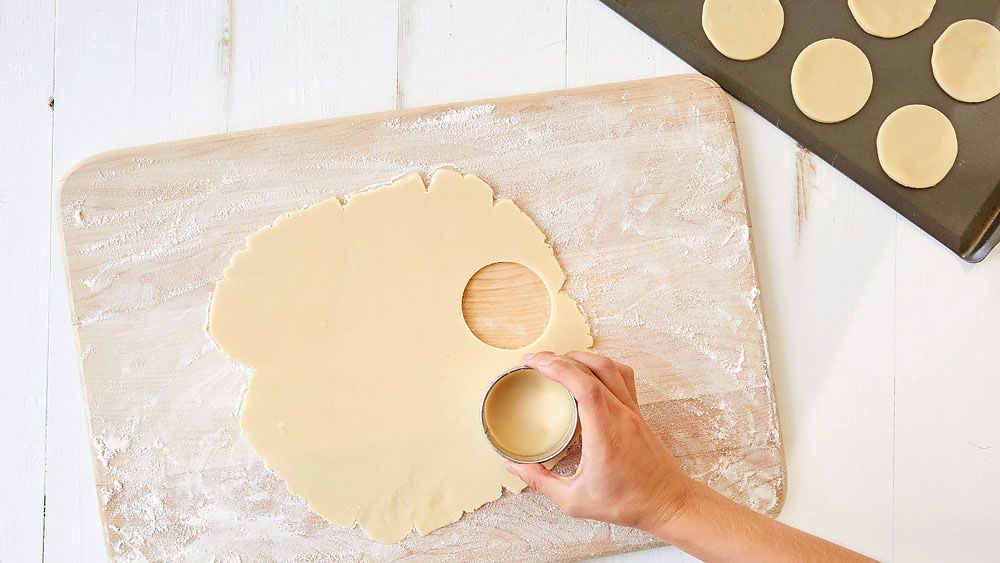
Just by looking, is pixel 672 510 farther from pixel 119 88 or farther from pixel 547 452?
pixel 119 88

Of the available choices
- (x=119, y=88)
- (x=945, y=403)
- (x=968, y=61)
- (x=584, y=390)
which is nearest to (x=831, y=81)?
(x=968, y=61)

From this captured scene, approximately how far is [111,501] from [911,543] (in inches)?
50.2

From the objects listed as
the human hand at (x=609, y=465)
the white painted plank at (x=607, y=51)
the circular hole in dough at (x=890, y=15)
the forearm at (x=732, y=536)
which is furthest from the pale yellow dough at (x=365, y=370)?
the circular hole in dough at (x=890, y=15)

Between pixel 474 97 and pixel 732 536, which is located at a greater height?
pixel 474 97

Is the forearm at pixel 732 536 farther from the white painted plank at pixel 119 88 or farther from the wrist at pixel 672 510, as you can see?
the white painted plank at pixel 119 88

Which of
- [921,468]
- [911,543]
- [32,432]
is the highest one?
[32,432]

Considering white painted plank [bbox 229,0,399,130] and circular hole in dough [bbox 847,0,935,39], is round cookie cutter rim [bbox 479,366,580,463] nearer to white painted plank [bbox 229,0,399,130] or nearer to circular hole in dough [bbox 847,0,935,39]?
white painted plank [bbox 229,0,399,130]

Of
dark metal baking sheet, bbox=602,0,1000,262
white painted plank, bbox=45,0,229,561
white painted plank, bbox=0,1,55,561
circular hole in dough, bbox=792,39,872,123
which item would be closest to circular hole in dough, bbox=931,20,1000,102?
dark metal baking sheet, bbox=602,0,1000,262

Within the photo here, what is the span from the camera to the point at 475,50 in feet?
3.75

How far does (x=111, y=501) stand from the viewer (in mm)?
1029

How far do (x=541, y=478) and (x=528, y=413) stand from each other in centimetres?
9

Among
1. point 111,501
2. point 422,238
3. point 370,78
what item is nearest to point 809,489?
point 422,238

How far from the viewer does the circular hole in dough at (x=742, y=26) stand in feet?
3.73

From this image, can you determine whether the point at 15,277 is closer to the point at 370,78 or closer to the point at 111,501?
the point at 111,501
